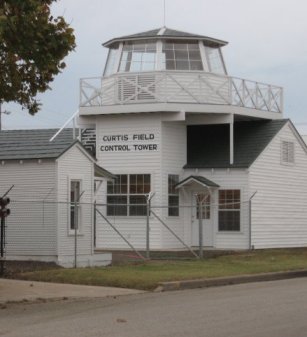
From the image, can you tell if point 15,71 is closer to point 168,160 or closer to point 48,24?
point 48,24

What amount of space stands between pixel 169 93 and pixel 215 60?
311cm

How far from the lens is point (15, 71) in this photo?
48.6 feet

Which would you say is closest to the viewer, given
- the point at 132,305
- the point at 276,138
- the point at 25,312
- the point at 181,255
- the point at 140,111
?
the point at 25,312

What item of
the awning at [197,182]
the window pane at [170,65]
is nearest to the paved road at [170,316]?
the awning at [197,182]

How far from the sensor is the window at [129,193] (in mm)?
30969

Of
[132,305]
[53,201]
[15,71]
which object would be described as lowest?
[132,305]

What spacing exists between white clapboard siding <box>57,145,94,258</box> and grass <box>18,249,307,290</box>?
1.43 m

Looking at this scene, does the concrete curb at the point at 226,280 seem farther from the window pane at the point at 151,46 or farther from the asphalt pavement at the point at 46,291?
the window pane at the point at 151,46

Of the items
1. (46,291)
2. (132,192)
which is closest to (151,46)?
(132,192)

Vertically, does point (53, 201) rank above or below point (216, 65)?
below

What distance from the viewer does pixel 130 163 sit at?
1228 inches

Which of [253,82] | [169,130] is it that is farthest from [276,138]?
[169,130]

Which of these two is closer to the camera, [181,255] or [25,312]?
[25,312]

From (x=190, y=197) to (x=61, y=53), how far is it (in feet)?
60.5
